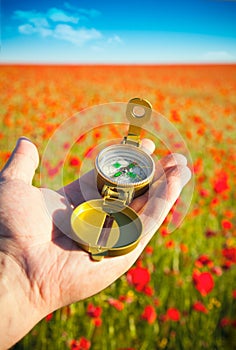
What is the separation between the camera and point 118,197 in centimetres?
150

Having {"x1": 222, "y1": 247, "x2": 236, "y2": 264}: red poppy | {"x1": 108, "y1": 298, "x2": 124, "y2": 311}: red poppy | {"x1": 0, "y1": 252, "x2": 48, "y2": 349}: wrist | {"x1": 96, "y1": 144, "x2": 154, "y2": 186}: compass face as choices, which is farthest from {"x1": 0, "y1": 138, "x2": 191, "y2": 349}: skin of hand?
{"x1": 222, "y1": 247, "x2": 236, "y2": 264}: red poppy

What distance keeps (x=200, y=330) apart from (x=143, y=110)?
115 centimetres

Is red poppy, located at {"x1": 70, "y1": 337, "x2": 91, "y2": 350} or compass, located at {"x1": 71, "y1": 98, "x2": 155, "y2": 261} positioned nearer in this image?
compass, located at {"x1": 71, "y1": 98, "x2": 155, "y2": 261}

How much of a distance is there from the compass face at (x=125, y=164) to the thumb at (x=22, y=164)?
0.33 m

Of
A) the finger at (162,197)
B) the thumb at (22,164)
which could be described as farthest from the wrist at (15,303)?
the finger at (162,197)

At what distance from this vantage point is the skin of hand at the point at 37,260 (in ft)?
4.28

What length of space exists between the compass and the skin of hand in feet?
0.27

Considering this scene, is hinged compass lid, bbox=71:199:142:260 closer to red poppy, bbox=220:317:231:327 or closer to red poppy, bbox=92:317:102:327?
red poppy, bbox=92:317:102:327

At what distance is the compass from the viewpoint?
4.43ft

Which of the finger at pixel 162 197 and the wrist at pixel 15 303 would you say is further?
the finger at pixel 162 197

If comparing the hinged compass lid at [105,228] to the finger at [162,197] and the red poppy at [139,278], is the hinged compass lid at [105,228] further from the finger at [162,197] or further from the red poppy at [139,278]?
the red poppy at [139,278]

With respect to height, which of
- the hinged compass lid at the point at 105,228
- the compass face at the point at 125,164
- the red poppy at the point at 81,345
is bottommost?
the red poppy at the point at 81,345

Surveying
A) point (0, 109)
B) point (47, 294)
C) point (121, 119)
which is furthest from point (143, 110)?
point (0, 109)

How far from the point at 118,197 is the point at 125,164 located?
248 mm
